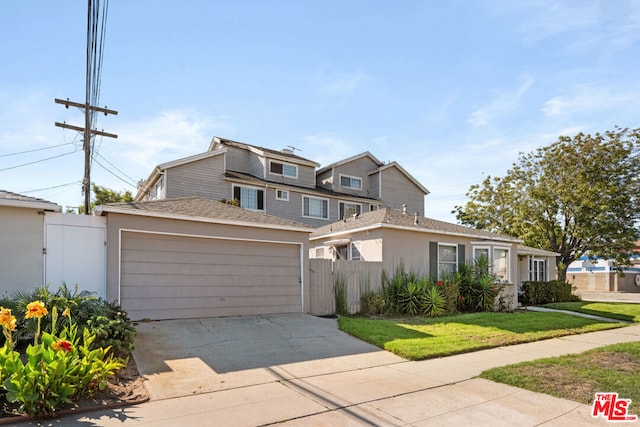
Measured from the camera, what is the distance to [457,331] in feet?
35.7

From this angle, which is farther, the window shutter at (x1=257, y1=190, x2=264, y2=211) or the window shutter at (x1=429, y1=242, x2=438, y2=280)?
the window shutter at (x1=257, y1=190, x2=264, y2=211)

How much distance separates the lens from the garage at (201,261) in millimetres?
9695

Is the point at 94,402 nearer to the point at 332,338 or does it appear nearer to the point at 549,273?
the point at 332,338

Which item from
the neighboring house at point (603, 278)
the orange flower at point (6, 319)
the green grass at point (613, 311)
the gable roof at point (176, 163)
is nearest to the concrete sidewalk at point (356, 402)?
the orange flower at point (6, 319)

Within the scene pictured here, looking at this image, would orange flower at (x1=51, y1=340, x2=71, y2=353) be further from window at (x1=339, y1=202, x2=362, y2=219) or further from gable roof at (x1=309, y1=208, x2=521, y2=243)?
window at (x1=339, y1=202, x2=362, y2=219)

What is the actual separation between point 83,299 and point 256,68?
7.27 meters

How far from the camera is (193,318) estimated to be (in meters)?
10.4

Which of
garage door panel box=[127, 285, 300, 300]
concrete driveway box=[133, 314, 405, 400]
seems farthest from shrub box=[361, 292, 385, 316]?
concrete driveway box=[133, 314, 405, 400]

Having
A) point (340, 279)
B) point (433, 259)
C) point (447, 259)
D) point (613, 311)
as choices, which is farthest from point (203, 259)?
point (613, 311)

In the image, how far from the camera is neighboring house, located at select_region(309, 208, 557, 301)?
48.3 ft

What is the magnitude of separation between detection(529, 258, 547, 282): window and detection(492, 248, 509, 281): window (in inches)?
276

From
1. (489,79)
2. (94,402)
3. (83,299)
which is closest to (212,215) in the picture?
(83,299)

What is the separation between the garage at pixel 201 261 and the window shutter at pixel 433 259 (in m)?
5.74

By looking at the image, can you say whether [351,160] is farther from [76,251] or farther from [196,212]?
[76,251]
